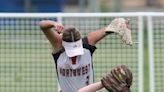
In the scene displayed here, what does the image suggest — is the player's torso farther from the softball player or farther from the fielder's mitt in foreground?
the fielder's mitt in foreground

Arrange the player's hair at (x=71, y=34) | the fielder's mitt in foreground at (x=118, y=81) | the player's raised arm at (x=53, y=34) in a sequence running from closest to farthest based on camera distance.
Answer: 1. the fielder's mitt in foreground at (x=118, y=81)
2. the player's hair at (x=71, y=34)
3. the player's raised arm at (x=53, y=34)

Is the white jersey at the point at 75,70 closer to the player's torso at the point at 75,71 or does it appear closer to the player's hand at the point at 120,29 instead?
the player's torso at the point at 75,71

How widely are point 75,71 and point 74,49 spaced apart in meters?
0.26

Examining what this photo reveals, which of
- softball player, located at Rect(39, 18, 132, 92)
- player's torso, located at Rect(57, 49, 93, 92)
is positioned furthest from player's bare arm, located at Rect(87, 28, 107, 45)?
player's torso, located at Rect(57, 49, 93, 92)

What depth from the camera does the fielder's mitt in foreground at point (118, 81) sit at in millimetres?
5684

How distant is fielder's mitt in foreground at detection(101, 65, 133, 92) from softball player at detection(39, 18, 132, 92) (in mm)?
1283

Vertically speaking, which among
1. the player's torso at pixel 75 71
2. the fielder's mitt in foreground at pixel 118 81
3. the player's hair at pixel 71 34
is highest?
the player's hair at pixel 71 34

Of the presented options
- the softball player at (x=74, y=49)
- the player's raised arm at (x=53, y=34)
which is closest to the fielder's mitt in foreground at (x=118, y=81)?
the softball player at (x=74, y=49)

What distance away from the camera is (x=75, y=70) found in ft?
23.6

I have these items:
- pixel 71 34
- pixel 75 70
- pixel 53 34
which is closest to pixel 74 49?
pixel 71 34

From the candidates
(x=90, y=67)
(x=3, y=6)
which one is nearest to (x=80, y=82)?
(x=90, y=67)

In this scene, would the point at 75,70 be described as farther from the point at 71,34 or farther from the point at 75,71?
the point at 71,34

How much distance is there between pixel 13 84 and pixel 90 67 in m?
2.62

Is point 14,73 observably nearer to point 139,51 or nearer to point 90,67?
point 139,51
